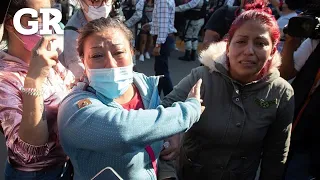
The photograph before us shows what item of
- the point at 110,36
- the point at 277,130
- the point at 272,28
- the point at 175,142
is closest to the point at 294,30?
the point at 272,28

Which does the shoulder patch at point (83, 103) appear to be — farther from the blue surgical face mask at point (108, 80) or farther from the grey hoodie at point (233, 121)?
the grey hoodie at point (233, 121)

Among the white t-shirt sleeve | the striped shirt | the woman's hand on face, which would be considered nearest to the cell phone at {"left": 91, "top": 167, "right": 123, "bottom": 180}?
the woman's hand on face

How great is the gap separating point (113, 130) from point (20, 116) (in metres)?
0.43

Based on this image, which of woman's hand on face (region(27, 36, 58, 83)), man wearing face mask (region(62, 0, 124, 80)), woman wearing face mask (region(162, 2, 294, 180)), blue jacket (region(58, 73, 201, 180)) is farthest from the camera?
man wearing face mask (region(62, 0, 124, 80))

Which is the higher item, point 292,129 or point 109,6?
point 109,6

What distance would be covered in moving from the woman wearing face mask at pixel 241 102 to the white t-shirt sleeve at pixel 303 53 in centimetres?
39

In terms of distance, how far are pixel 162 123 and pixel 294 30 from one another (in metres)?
1.07

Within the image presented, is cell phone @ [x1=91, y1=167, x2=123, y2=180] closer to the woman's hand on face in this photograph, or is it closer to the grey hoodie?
the woman's hand on face

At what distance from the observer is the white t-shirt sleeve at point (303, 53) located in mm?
2162

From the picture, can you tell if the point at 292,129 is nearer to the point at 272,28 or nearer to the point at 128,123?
the point at 272,28

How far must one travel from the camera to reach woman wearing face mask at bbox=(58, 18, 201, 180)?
1229 millimetres

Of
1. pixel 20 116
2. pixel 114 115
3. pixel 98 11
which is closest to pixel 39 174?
pixel 20 116

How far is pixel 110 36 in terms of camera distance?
142 centimetres

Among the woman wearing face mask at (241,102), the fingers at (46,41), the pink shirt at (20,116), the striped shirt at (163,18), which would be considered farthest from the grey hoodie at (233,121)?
the striped shirt at (163,18)
